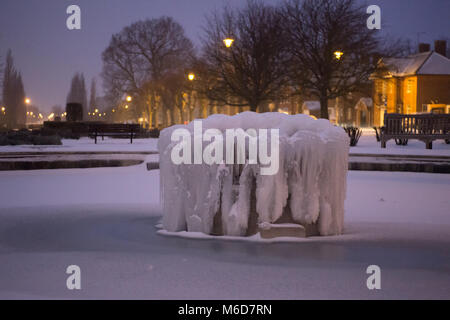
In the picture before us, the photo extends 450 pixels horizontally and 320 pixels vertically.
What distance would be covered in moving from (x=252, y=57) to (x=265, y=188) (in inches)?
1161

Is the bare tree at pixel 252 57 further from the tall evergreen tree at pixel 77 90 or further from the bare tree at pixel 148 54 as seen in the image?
the tall evergreen tree at pixel 77 90

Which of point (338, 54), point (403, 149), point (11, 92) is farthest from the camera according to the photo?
point (11, 92)

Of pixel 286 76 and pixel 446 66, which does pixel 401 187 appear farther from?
pixel 446 66

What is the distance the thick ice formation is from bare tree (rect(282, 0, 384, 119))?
102 feet

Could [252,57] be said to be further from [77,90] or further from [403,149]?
[77,90]

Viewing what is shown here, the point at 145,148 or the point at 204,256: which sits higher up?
the point at 145,148

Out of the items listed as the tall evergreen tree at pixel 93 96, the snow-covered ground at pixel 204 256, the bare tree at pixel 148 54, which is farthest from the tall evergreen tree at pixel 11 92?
the snow-covered ground at pixel 204 256

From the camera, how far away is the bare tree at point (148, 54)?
64562 mm

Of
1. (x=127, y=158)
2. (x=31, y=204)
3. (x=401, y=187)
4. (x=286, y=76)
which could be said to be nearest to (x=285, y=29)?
(x=286, y=76)

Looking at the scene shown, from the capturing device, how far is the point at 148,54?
6538cm

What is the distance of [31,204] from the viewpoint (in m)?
9.13

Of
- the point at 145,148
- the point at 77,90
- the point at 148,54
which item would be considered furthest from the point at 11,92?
the point at 145,148

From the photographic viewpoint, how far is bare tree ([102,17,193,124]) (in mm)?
64562
